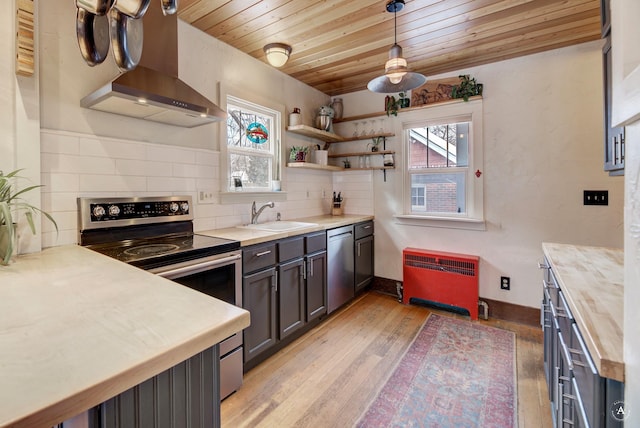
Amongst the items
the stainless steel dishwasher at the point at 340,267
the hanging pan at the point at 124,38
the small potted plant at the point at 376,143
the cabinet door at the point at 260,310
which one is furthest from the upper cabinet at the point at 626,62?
the small potted plant at the point at 376,143

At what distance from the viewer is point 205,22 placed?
2264 mm

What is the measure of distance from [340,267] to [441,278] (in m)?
1.07

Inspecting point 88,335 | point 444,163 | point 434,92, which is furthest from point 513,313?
point 88,335

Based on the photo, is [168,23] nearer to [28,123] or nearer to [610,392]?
[28,123]

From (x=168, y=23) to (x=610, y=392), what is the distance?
2.76 m

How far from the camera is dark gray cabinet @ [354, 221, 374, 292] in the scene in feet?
11.0

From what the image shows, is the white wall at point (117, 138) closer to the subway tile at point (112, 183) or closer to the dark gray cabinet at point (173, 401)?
the subway tile at point (112, 183)

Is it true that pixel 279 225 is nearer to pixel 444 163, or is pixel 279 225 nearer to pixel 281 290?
pixel 281 290

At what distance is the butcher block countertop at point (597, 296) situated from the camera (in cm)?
73

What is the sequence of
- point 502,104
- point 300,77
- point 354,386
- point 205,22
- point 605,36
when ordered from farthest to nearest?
point 300,77, point 502,104, point 205,22, point 354,386, point 605,36

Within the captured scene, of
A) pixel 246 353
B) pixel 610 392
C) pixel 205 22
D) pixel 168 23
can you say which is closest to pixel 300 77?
pixel 205 22

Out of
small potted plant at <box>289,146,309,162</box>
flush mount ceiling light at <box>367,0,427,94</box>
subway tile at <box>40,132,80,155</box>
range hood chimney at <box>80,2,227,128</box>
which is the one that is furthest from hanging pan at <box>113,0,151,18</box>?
small potted plant at <box>289,146,309,162</box>

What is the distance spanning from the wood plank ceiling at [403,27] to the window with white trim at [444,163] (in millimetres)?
529

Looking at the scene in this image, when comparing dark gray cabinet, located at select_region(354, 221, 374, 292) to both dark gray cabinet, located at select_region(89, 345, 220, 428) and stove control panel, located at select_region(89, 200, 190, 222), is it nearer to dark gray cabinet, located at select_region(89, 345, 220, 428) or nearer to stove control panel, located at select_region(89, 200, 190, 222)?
stove control panel, located at select_region(89, 200, 190, 222)
